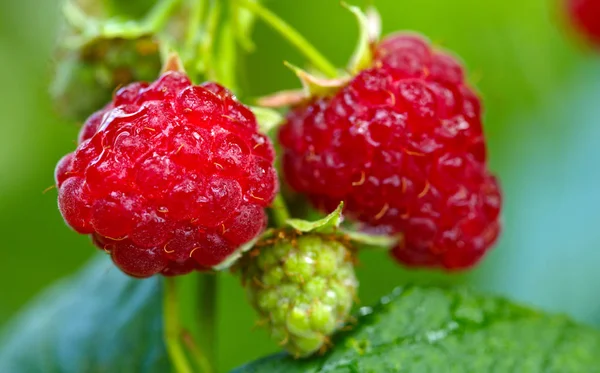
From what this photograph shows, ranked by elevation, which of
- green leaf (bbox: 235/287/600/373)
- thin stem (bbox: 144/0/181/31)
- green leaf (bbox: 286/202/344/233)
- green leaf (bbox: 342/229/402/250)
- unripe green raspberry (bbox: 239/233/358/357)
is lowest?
green leaf (bbox: 235/287/600/373)

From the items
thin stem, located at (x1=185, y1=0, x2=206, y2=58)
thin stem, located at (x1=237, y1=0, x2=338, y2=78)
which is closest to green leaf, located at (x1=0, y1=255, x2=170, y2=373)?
thin stem, located at (x1=185, y1=0, x2=206, y2=58)

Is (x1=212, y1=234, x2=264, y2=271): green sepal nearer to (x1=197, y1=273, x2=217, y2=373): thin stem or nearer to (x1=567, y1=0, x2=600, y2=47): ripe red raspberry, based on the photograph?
(x1=197, y1=273, x2=217, y2=373): thin stem

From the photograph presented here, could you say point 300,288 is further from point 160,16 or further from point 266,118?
point 160,16

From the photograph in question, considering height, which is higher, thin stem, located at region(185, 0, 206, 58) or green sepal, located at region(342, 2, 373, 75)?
green sepal, located at region(342, 2, 373, 75)

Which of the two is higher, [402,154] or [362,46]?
[362,46]

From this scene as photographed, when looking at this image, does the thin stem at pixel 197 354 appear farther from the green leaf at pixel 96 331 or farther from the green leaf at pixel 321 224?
the green leaf at pixel 321 224

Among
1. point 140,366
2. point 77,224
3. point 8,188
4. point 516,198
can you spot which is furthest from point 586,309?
point 8,188

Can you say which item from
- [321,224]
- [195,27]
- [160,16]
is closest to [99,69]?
[160,16]
